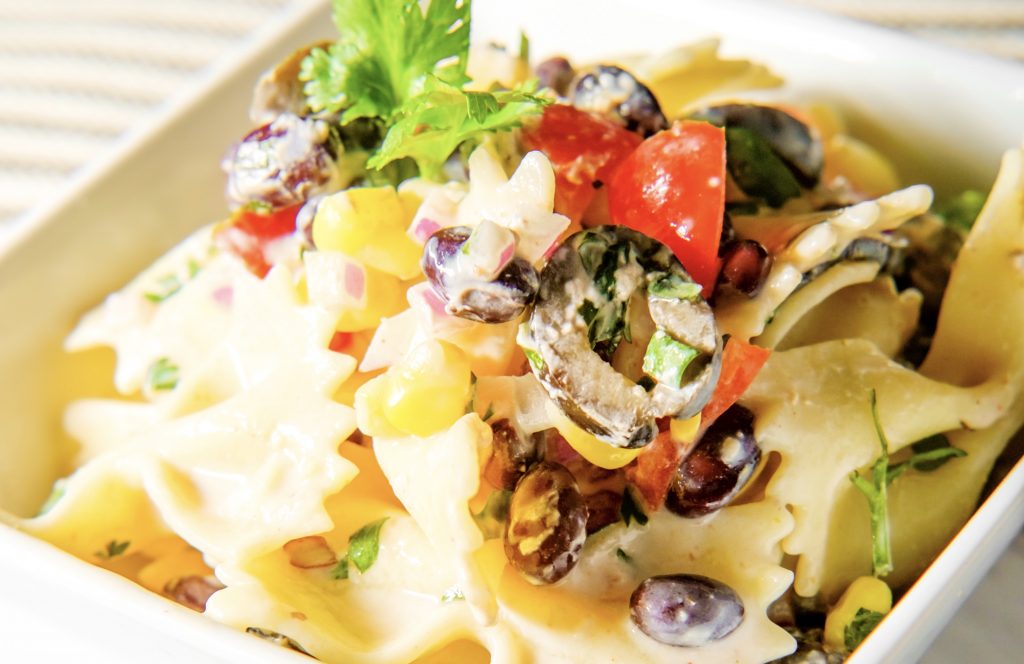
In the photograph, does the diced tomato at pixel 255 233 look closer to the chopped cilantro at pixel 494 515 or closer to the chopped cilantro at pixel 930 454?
the chopped cilantro at pixel 494 515

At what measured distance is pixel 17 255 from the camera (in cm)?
356

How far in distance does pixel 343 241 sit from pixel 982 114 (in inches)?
86.3

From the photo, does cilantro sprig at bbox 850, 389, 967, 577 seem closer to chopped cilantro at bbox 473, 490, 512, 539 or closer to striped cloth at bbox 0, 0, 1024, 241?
chopped cilantro at bbox 473, 490, 512, 539

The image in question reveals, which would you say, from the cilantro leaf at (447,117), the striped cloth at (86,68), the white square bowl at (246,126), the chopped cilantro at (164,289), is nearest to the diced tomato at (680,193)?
the cilantro leaf at (447,117)

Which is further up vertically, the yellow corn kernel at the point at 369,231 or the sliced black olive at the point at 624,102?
the sliced black olive at the point at 624,102

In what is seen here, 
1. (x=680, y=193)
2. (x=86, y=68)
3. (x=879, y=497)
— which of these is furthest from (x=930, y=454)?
(x=86, y=68)

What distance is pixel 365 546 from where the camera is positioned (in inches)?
109

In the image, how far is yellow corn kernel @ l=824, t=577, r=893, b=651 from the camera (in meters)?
2.64

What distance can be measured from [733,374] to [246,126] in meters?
2.34

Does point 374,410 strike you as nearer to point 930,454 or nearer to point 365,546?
point 365,546

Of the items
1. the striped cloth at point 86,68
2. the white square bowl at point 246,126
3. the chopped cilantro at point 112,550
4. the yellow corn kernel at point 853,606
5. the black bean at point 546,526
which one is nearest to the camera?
the black bean at point 546,526

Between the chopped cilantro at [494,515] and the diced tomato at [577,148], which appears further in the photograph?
the diced tomato at [577,148]

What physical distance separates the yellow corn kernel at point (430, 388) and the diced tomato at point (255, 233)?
817 millimetres

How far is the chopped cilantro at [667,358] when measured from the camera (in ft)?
7.49
